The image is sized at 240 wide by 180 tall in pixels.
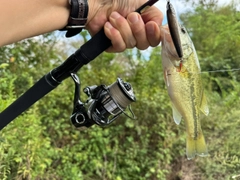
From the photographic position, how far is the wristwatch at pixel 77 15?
3.03 feet

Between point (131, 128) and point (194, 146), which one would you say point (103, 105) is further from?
point (131, 128)

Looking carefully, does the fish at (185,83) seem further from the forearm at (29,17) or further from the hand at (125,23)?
the forearm at (29,17)

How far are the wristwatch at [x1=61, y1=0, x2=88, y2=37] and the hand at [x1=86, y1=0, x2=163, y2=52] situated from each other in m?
0.07

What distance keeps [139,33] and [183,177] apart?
2.05 meters

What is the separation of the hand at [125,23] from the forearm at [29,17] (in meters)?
0.13

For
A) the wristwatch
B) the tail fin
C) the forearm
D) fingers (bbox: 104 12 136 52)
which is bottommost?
the tail fin

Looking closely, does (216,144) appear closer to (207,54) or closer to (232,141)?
(232,141)

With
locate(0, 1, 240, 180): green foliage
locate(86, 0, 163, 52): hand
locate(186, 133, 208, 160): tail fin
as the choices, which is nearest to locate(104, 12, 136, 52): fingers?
locate(86, 0, 163, 52): hand

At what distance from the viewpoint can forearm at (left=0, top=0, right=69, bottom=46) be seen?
31.0 inches

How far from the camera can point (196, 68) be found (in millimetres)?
982

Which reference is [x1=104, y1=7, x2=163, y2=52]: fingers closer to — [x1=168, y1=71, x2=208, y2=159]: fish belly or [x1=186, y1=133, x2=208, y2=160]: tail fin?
[x1=168, y1=71, x2=208, y2=159]: fish belly

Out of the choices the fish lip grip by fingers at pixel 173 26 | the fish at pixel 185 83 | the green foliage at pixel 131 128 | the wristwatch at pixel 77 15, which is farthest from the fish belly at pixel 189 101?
the green foliage at pixel 131 128

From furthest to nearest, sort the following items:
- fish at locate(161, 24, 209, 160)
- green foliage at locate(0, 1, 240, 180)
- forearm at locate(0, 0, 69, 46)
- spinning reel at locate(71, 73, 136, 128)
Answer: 1. green foliage at locate(0, 1, 240, 180)
2. spinning reel at locate(71, 73, 136, 128)
3. fish at locate(161, 24, 209, 160)
4. forearm at locate(0, 0, 69, 46)

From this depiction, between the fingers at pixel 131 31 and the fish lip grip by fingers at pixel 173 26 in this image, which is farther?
the fingers at pixel 131 31
